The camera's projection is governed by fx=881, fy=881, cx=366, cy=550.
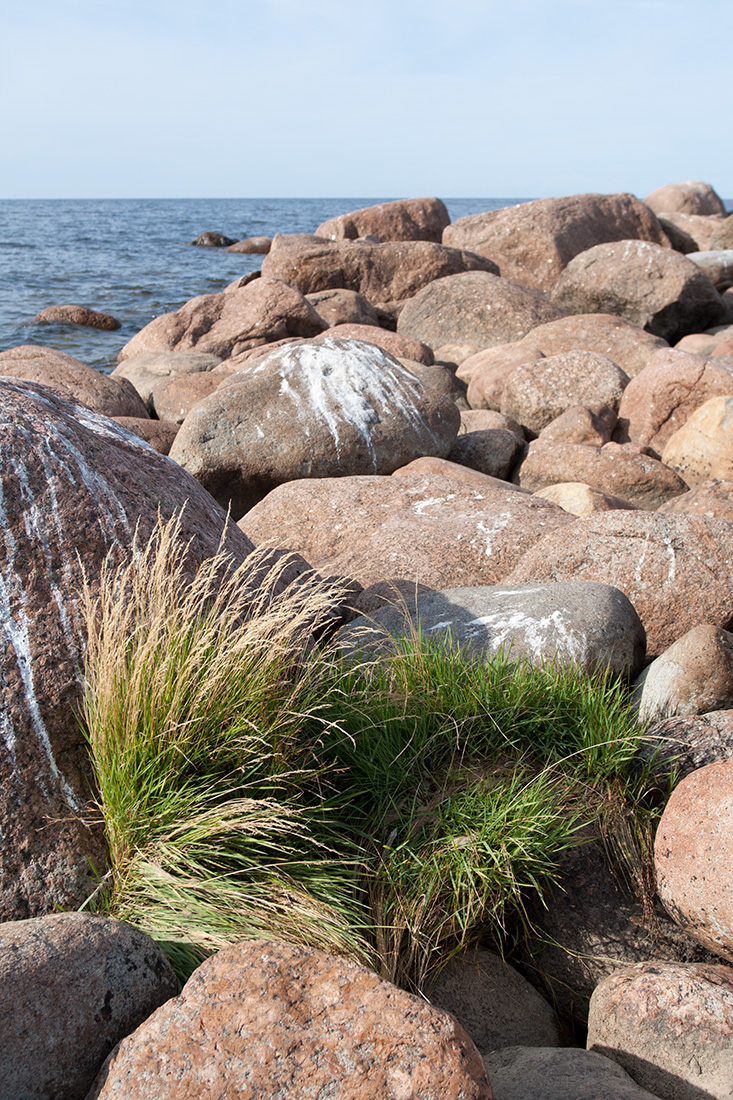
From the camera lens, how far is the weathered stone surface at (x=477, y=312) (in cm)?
1451

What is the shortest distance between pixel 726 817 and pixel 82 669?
7.61 ft

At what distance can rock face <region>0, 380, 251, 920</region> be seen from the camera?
2.99 m

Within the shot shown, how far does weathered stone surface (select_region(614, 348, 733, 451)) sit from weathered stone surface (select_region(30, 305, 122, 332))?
46.8 ft

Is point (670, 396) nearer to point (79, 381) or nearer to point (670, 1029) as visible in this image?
point (79, 381)

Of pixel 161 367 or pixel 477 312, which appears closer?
pixel 161 367

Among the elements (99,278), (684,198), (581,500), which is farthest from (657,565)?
(684,198)

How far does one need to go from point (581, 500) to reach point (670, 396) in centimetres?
333

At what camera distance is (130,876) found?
2.93 m

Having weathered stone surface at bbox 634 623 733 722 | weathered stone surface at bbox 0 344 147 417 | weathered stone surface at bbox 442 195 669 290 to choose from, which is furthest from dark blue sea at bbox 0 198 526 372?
weathered stone surface at bbox 634 623 733 722

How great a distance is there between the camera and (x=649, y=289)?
1438 cm

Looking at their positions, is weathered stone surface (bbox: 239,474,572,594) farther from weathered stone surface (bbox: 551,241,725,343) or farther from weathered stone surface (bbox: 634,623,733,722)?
weathered stone surface (bbox: 551,241,725,343)

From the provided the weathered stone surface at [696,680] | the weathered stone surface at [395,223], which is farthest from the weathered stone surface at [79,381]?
the weathered stone surface at [395,223]

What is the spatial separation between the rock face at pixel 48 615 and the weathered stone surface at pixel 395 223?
18.9m

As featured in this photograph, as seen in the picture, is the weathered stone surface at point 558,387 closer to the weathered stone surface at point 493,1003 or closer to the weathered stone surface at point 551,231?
the weathered stone surface at point 551,231
